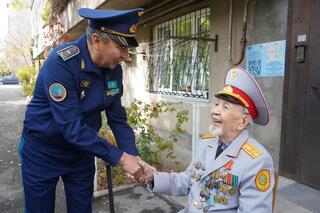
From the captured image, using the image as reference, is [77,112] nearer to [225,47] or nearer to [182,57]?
[225,47]

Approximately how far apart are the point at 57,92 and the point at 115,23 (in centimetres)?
53

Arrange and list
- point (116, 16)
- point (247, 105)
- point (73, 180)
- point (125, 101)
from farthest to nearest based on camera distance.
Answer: point (125, 101)
point (73, 180)
point (116, 16)
point (247, 105)

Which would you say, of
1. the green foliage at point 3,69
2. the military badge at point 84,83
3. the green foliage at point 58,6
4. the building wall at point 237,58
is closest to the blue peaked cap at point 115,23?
the military badge at point 84,83

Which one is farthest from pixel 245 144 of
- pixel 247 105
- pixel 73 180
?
pixel 73 180

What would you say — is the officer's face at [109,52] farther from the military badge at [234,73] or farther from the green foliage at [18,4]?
the green foliage at [18,4]

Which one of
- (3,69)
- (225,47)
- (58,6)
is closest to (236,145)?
(225,47)

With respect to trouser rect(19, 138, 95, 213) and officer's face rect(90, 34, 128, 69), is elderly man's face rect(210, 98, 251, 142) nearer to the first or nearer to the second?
officer's face rect(90, 34, 128, 69)

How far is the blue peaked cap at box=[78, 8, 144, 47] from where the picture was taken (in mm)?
1801

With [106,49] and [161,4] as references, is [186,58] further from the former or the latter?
[106,49]

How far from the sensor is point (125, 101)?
9.15m

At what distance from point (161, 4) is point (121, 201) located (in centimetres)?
411

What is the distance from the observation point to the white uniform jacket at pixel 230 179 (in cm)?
158

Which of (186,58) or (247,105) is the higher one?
(186,58)

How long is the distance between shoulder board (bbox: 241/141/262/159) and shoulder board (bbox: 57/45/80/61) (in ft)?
3.78
